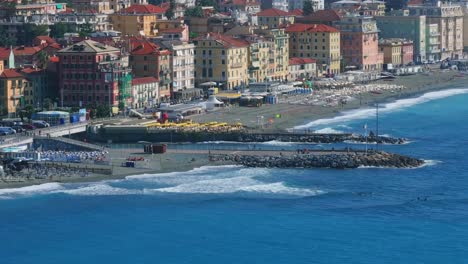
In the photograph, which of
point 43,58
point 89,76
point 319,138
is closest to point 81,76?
point 89,76

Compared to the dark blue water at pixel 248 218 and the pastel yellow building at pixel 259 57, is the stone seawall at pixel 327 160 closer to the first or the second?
the dark blue water at pixel 248 218

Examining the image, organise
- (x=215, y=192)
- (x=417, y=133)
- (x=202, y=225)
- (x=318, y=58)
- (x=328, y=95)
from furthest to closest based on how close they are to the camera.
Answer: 1. (x=318, y=58)
2. (x=328, y=95)
3. (x=417, y=133)
4. (x=215, y=192)
5. (x=202, y=225)

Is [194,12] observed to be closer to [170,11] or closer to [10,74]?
[170,11]

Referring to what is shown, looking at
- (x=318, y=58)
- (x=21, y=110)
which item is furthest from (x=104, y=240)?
(x=318, y=58)

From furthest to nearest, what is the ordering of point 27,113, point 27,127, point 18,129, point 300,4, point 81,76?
point 300,4, point 81,76, point 27,113, point 27,127, point 18,129

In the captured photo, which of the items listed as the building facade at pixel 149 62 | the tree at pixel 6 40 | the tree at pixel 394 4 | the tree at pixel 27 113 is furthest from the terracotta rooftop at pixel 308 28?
the tree at pixel 27 113

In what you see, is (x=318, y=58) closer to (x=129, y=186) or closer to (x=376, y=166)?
(x=376, y=166)

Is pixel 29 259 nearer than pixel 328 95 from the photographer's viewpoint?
Yes
